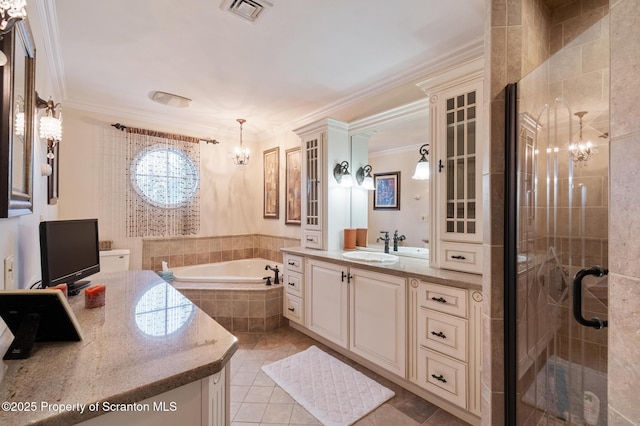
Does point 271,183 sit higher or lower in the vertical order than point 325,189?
higher

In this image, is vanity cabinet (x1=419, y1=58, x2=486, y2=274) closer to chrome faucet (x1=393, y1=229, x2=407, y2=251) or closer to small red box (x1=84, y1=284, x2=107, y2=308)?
chrome faucet (x1=393, y1=229, x2=407, y2=251)

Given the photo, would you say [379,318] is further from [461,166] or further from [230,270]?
[230,270]

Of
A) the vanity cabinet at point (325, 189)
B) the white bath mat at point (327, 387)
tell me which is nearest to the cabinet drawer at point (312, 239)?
the vanity cabinet at point (325, 189)

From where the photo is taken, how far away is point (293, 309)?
3.11 meters

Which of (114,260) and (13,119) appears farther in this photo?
(114,260)

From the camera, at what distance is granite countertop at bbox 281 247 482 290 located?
1785 millimetres

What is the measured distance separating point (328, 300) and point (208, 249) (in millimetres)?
2178

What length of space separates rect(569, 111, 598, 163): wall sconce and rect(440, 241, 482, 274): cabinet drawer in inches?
31.9

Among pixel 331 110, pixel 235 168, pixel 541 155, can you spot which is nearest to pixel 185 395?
pixel 541 155

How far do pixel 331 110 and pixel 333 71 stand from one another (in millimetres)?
810

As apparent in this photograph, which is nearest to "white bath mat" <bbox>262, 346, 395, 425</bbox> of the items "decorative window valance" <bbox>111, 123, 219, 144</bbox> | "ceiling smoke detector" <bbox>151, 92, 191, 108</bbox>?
"ceiling smoke detector" <bbox>151, 92, 191, 108</bbox>

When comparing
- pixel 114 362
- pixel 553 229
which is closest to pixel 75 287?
pixel 114 362

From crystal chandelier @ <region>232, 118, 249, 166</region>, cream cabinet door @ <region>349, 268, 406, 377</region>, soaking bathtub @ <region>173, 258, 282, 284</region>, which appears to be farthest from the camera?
crystal chandelier @ <region>232, 118, 249, 166</region>

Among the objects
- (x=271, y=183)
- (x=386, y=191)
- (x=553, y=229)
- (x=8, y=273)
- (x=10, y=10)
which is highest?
(x=10, y=10)
